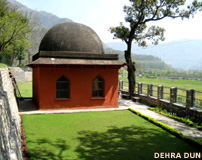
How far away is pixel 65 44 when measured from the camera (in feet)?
50.1

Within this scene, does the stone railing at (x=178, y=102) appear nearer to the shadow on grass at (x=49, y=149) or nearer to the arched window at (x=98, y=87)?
the arched window at (x=98, y=87)

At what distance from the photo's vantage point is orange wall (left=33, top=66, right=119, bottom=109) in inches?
558

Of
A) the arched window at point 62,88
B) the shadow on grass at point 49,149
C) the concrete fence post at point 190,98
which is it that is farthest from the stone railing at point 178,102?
the shadow on grass at point 49,149

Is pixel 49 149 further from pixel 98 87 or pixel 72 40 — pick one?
pixel 72 40

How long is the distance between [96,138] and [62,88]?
21.5ft

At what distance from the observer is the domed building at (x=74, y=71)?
14.2m

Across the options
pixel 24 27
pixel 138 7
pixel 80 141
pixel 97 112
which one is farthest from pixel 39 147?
pixel 24 27

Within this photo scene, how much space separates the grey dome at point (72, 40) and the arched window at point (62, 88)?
2289mm

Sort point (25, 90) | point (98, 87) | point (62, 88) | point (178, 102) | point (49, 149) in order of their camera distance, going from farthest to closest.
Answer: point (25, 90), point (98, 87), point (62, 88), point (178, 102), point (49, 149)

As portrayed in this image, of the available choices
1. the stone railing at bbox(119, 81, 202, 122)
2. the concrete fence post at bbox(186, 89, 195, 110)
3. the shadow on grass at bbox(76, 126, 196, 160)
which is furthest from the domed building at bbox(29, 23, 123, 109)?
the shadow on grass at bbox(76, 126, 196, 160)

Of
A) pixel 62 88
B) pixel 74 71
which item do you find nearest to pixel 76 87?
pixel 62 88

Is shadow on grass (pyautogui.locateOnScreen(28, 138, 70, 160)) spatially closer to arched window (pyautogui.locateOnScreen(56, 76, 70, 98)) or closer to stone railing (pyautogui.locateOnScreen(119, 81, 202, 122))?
arched window (pyautogui.locateOnScreen(56, 76, 70, 98))

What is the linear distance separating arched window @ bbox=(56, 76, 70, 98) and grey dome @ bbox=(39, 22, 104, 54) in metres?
2.29

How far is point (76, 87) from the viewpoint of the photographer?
14898mm
